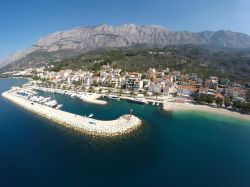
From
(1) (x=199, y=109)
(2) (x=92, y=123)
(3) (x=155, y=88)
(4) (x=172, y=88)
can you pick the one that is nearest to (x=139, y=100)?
(3) (x=155, y=88)

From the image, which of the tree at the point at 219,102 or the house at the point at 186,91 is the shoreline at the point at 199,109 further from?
the house at the point at 186,91

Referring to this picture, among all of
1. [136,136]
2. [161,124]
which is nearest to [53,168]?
[136,136]

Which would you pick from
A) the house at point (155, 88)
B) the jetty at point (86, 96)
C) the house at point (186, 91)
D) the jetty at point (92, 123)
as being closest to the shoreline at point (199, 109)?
the house at point (186, 91)

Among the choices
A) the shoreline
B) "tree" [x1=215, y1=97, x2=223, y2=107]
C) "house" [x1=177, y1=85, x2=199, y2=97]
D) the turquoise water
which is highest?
"house" [x1=177, y1=85, x2=199, y2=97]

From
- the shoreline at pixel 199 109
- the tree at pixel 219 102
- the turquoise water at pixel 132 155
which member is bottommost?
the turquoise water at pixel 132 155

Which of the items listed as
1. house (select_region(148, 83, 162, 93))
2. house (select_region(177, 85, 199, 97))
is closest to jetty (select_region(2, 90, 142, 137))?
house (select_region(177, 85, 199, 97))

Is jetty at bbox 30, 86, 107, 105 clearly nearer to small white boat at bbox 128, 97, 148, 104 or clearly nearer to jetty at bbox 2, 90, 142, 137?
small white boat at bbox 128, 97, 148, 104

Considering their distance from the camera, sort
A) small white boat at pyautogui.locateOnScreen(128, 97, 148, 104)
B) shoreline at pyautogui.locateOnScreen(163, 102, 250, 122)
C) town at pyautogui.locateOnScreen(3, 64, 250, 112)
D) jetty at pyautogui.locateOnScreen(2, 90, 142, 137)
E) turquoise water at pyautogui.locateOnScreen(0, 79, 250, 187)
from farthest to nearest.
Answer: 1. town at pyautogui.locateOnScreen(3, 64, 250, 112)
2. small white boat at pyautogui.locateOnScreen(128, 97, 148, 104)
3. shoreline at pyautogui.locateOnScreen(163, 102, 250, 122)
4. jetty at pyautogui.locateOnScreen(2, 90, 142, 137)
5. turquoise water at pyautogui.locateOnScreen(0, 79, 250, 187)
